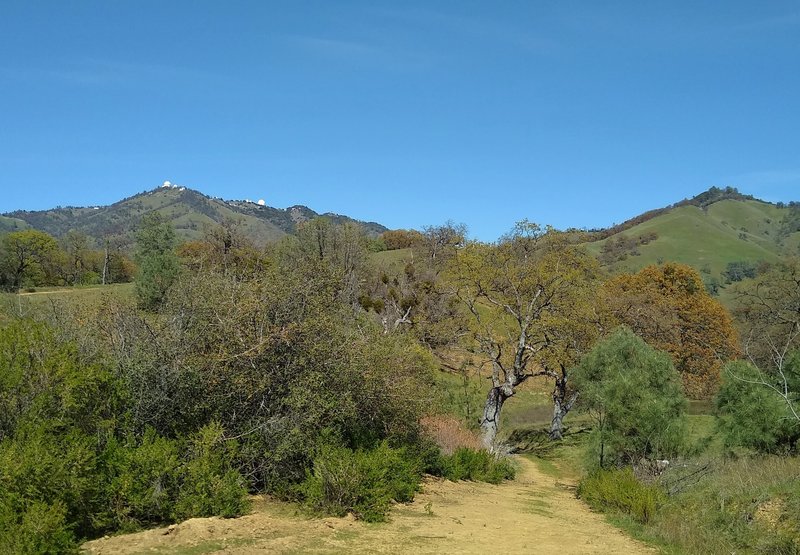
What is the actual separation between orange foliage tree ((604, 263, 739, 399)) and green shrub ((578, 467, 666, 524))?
16047mm

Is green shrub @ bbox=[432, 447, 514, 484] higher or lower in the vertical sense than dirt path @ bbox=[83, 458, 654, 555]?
lower

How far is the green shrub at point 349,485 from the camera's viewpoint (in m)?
11.4

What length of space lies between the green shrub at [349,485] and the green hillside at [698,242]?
101547 mm

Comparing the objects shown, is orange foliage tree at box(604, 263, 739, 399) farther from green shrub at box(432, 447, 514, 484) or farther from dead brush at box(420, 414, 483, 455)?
green shrub at box(432, 447, 514, 484)

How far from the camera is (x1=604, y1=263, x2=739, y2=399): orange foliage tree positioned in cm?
3403

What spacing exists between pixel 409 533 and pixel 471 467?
804cm

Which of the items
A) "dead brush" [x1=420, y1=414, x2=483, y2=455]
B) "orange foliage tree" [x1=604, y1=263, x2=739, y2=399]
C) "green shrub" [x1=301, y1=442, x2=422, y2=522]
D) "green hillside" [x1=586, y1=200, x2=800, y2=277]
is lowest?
"dead brush" [x1=420, y1=414, x2=483, y2=455]

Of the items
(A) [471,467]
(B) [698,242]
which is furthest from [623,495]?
(B) [698,242]

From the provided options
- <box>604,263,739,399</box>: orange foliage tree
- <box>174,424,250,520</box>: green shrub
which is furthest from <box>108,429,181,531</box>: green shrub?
<box>604,263,739,399</box>: orange foliage tree

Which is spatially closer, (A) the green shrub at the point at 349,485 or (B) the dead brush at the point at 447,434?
(A) the green shrub at the point at 349,485

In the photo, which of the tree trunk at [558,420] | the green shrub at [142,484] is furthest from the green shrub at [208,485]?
the tree trunk at [558,420]

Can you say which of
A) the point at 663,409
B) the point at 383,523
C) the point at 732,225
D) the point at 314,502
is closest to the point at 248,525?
the point at 314,502

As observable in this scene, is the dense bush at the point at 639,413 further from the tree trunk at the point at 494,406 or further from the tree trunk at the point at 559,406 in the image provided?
the tree trunk at the point at 559,406

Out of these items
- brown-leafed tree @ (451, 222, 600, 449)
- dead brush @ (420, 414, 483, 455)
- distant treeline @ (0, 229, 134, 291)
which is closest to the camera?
dead brush @ (420, 414, 483, 455)
